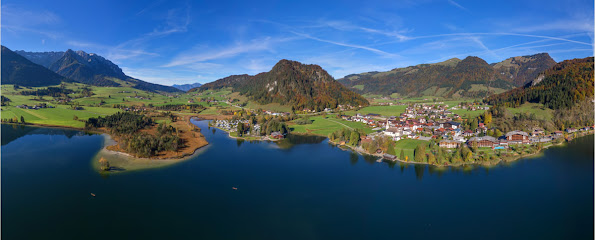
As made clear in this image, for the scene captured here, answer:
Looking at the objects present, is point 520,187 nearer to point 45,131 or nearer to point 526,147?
point 526,147

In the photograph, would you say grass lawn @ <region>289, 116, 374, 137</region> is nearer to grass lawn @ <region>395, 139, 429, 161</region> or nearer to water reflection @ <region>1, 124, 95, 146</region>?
grass lawn @ <region>395, 139, 429, 161</region>

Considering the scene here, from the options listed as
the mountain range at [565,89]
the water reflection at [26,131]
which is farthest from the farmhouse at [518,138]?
the water reflection at [26,131]

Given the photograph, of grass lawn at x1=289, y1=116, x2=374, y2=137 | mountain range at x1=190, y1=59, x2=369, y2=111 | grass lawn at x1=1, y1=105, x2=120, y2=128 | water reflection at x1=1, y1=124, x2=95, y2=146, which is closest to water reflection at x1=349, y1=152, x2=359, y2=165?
grass lawn at x1=289, y1=116, x2=374, y2=137

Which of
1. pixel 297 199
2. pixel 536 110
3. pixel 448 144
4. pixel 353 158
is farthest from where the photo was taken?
pixel 536 110

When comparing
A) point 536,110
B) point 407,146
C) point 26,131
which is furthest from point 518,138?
point 26,131

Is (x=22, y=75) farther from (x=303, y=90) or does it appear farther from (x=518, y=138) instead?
(x=518, y=138)
